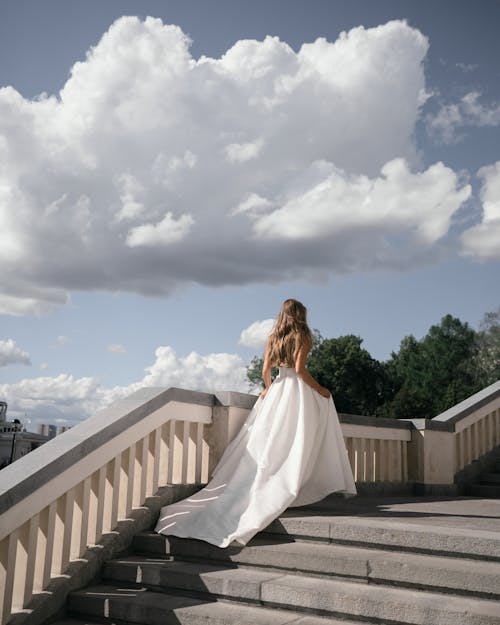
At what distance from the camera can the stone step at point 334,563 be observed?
4.29 metres

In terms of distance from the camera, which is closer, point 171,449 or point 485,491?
point 171,449

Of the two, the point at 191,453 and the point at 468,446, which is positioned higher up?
the point at 468,446

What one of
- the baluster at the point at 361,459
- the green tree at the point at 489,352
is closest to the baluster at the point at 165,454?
the baluster at the point at 361,459

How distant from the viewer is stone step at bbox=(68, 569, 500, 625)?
13.3ft

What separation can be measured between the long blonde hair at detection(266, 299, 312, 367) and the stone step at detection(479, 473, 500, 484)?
4680mm

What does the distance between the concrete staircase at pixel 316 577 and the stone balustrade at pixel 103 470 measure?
35cm

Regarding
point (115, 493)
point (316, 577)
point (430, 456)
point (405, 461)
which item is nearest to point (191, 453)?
point (115, 493)

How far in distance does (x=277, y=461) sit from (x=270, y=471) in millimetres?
124

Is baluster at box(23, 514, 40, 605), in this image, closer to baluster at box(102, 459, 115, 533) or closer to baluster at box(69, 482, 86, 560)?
baluster at box(69, 482, 86, 560)

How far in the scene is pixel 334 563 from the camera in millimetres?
4762

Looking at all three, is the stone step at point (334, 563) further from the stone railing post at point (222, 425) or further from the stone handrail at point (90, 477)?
the stone railing post at point (222, 425)

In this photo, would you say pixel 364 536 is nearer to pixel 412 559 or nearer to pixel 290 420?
pixel 412 559

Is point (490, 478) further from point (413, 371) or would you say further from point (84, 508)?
point (413, 371)

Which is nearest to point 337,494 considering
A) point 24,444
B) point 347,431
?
point 347,431
